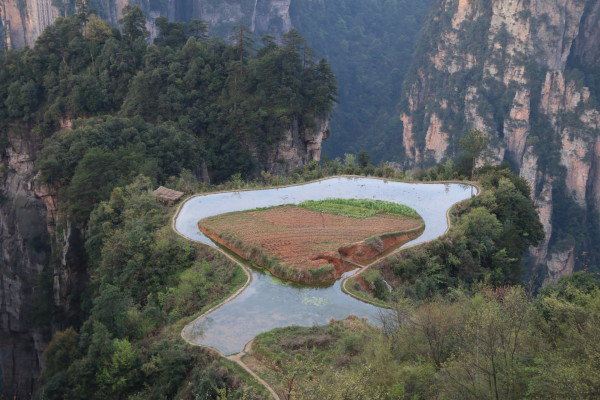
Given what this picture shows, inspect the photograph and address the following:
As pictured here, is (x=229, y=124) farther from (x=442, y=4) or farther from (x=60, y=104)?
(x=442, y=4)

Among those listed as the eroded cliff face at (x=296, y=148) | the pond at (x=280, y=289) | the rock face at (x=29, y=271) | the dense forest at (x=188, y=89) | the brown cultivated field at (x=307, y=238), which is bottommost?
the rock face at (x=29, y=271)

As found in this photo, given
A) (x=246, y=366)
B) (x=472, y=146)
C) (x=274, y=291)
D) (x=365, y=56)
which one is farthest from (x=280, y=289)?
(x=365, y=56)

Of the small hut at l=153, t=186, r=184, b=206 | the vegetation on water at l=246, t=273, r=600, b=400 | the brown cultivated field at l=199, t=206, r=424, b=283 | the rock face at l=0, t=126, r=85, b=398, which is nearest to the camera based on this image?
the vegetation on water at l=246, t=273, r=600, b=400

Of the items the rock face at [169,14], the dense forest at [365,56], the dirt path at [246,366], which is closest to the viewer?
the dirt path at [246,366]

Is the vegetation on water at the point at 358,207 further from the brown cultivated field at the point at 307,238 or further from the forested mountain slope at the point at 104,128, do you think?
the forested mountain slope at the point at 104,128

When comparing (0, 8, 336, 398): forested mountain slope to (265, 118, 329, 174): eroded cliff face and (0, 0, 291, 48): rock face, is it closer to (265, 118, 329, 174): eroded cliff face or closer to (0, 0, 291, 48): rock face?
(265, 118, 329, 174): eroded cliff face

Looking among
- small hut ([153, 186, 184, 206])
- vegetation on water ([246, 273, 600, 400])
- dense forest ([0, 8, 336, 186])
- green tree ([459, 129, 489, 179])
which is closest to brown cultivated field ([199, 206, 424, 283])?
small hut ([153, 186, 184, 206])

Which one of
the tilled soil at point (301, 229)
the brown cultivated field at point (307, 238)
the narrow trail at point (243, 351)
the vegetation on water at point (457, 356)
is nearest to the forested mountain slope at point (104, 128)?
the tilled soil at point (301, 229)
